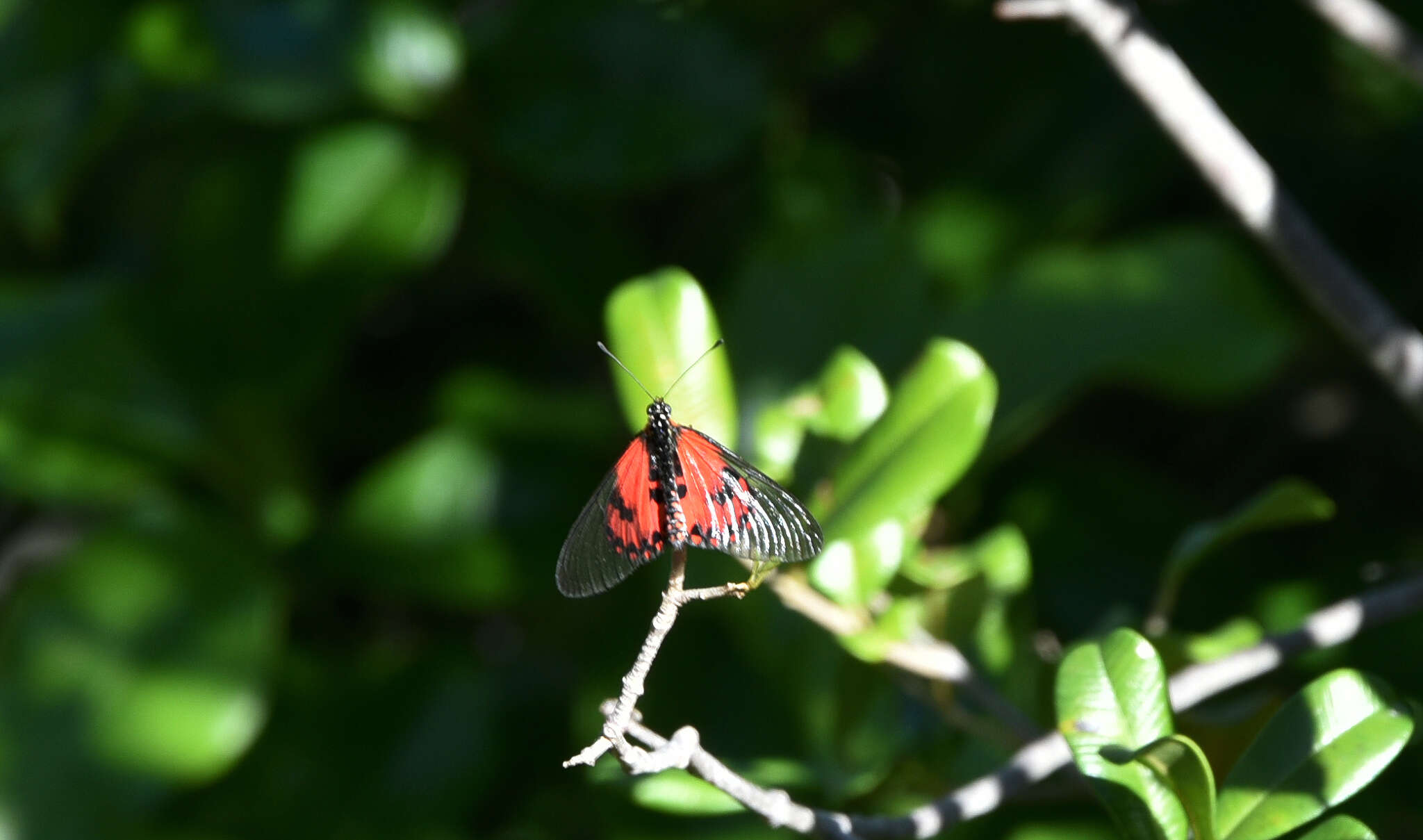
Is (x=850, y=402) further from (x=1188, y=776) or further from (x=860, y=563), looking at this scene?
(x=1188, y=776)

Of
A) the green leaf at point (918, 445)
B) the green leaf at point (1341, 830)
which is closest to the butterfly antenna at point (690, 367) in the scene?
→ the green leaf at point (918, 445)

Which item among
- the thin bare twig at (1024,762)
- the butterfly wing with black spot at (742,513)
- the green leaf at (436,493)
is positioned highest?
the butterfly wing with black spot at (742,513)

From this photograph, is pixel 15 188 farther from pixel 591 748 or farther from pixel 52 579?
pixel 591 748

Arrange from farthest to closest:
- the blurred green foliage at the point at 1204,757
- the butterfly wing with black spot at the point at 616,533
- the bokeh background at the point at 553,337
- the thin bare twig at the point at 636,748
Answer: the bokeh background at the point at 553,337 → the butterfly wing with black spot at the point at 616,533 → the blurred green foliage at the point at 1204,757 → the thin bare twig at the point at 636,748

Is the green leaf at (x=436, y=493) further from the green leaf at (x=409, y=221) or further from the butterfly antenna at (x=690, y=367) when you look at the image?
the butterfly antenna at (x=690, y=367)

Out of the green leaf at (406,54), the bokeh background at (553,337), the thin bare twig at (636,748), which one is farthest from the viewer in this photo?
the green leaf at (406,54)

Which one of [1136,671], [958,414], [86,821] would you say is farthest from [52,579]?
[1136,671]

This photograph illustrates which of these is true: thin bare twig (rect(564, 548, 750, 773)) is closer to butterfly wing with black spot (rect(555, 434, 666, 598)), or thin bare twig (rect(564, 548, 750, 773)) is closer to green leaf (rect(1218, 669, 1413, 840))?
butterfly wing with black spot (rect(555, 434, 666, 598))

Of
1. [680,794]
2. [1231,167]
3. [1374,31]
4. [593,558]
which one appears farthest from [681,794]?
[1374,31]
